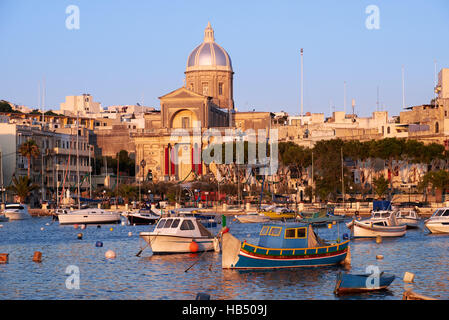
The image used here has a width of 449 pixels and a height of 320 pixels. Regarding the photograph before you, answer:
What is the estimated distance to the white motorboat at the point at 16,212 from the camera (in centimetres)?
10425

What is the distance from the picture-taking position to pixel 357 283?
37.5m

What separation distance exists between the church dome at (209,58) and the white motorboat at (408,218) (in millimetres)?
89818

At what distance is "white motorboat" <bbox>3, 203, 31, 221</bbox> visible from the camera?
342 feet

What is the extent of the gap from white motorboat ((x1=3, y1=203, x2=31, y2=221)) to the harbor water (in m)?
38.2

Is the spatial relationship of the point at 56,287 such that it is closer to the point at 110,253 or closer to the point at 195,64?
the point at 110,253

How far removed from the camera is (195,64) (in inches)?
6786

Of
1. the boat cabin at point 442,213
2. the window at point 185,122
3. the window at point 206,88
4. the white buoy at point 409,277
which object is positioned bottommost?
the white buoy at point 409,277

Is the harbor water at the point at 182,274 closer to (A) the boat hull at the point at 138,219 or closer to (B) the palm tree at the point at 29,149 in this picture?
(A) the boat hull at the point at 138,219

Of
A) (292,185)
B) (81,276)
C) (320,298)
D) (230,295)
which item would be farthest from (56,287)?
(292,185)

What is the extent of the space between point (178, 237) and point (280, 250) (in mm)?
11520

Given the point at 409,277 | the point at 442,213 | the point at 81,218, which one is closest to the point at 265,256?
the point at 409,277

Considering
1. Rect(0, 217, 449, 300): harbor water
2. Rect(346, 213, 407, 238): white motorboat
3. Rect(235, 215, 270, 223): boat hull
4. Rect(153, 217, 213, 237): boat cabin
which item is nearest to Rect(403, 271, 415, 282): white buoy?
Rect(0, 217, 449, 300): harbor water

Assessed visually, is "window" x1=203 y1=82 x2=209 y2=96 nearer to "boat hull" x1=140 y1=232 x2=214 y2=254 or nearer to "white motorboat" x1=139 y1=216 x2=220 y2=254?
"white motorboat" x1=139 y1=216 x2=220 y2=254

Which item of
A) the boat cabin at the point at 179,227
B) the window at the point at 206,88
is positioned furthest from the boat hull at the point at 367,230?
the window at the point at 206,88
